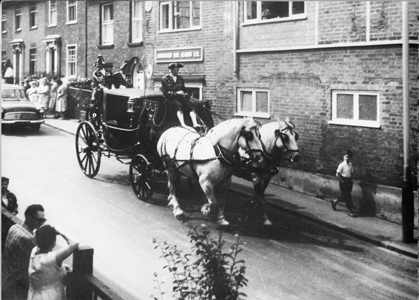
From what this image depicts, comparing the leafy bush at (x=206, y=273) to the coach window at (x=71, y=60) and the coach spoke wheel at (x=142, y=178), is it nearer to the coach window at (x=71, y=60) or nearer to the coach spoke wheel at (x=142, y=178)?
the coach spoke wheel at (x=142, y=178)

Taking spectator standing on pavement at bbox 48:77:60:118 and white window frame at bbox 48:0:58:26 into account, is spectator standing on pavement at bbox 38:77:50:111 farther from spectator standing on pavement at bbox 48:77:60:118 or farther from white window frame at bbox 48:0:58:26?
white window frame at bbox 48:0:58:26

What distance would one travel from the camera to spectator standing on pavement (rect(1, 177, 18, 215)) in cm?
443

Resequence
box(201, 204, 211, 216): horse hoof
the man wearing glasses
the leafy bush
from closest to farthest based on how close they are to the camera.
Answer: the leafy bush, the man wearing glasses, box(201, 204, 211, 216): horse hoof

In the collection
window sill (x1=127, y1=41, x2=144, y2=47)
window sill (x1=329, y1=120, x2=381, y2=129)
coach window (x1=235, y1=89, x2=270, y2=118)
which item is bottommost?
window sill (x1=329, y1=120, x2=381, y2=129)

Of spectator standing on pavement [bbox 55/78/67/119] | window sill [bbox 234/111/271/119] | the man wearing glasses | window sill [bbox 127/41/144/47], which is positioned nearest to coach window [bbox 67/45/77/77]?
spectator standing on pavement [bbox 55/78/67/119]

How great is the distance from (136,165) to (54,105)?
97 cm

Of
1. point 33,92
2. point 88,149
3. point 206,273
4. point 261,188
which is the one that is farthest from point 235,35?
point 206,273

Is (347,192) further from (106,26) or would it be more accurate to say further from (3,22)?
(3,22)

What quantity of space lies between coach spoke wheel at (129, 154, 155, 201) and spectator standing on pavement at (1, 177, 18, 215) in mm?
1035

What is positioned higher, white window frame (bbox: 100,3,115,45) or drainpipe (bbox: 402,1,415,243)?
white window frame (bbox: 100,3,115,45)

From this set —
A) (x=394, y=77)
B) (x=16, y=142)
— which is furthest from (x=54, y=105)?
(x=394, y=77)

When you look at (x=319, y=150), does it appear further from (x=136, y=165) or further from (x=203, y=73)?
(x=136, y=165)

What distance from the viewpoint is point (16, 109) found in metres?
4.77

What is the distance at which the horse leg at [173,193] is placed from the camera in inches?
179
